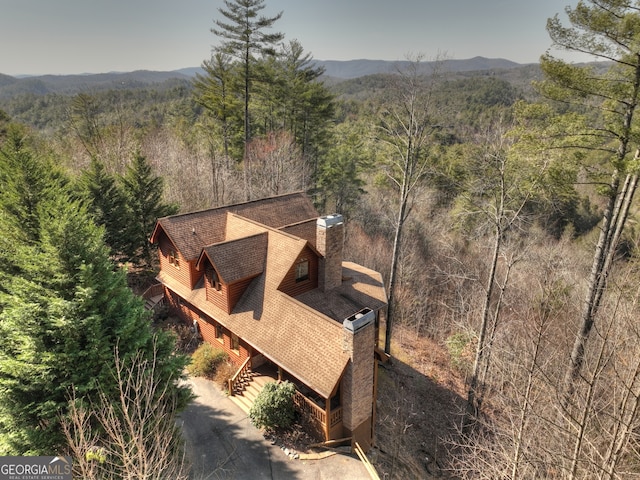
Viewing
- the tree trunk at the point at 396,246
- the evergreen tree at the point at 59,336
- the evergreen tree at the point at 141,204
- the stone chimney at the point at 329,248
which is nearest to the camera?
the evergreen tree at the point at 59,336

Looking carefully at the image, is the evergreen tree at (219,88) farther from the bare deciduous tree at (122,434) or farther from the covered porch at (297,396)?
the bare deciduous tree at (122,434)

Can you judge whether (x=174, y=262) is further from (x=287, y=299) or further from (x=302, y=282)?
(x=287, y=299)

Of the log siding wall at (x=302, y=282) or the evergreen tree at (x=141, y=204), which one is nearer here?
the log siding wall at (x=302, y=282)

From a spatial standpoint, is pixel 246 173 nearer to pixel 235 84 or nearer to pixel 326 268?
pixel 235 84

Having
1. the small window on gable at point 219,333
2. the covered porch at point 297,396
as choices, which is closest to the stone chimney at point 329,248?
the covered porch at point 297,396

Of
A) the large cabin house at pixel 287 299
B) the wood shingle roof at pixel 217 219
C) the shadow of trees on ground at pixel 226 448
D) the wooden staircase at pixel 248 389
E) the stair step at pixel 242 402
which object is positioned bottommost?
the shadow of trees on ground at pixel 226 448

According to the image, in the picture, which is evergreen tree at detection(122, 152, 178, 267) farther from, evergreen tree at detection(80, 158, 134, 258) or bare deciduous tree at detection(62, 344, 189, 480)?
bare deciduous tree at detection(62, 344, 189, 480)

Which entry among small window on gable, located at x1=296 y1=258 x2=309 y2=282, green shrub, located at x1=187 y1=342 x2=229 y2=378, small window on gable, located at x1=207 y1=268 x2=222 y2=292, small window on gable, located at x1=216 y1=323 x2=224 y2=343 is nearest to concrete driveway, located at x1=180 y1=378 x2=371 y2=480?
green shrub, located at x1=187 y1=342 x2=229 y2=378
